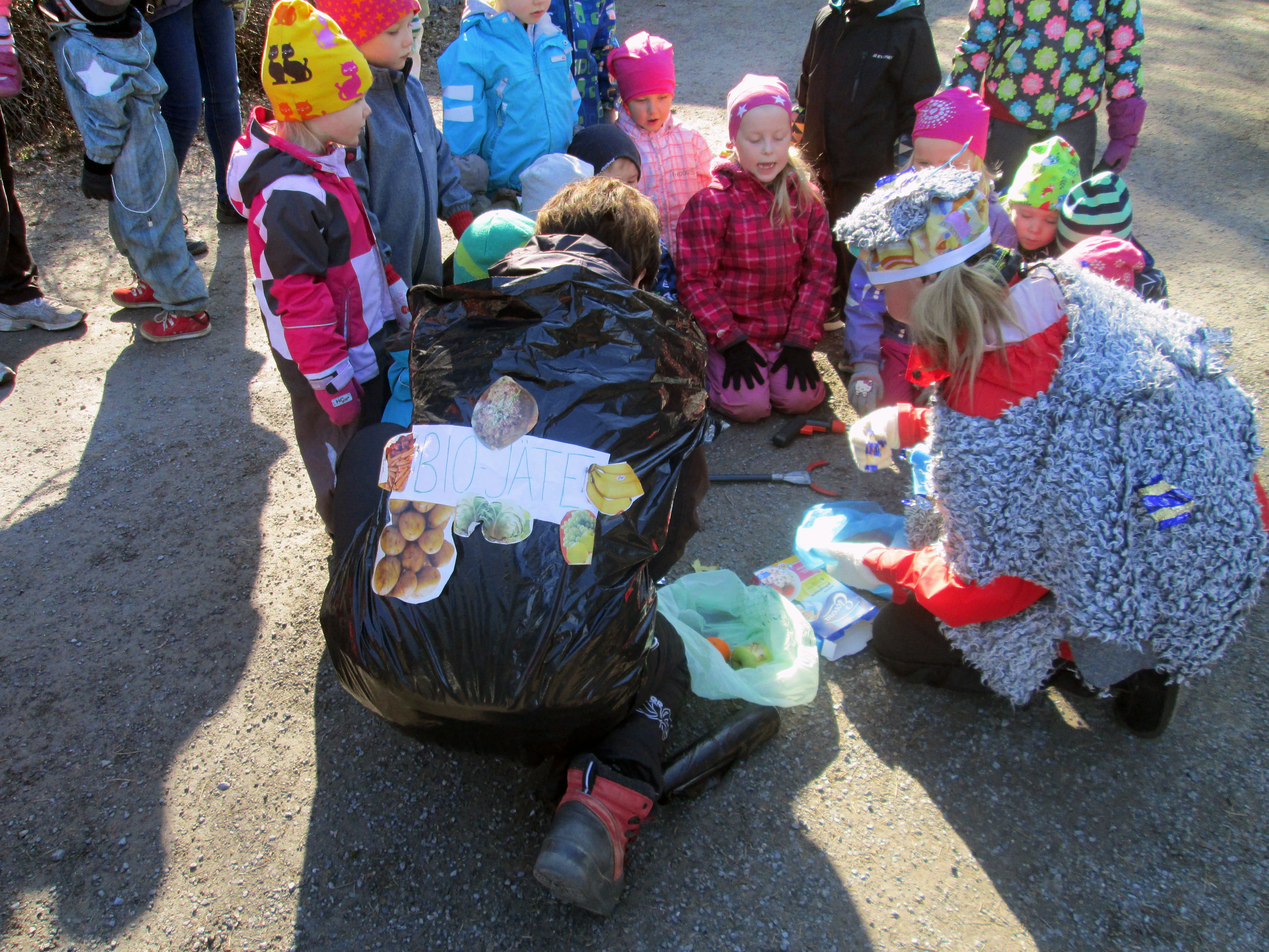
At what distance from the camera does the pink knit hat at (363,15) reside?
244 centimetres

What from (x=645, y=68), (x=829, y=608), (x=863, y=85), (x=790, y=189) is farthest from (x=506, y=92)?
(x=829, y=608)

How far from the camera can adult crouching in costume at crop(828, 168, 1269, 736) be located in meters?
1.56

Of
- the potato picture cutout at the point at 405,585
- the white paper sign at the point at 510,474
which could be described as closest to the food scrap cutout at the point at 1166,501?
the white paper sign at the point at 510,474

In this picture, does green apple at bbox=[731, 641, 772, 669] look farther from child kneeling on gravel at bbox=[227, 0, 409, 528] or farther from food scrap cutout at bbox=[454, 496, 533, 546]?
child kneeling on gravel at bbox=[227, 0, 409, 528]

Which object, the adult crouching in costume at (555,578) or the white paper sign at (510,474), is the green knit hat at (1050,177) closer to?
the adult crouching in costume at (555,578)

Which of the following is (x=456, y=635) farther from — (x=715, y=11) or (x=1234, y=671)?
(x=715, y=11)

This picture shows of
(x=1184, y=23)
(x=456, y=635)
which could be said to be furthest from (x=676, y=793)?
(x=1184, y=23)

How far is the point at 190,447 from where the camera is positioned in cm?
306

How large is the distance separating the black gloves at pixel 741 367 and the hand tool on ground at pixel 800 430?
0.69 feet

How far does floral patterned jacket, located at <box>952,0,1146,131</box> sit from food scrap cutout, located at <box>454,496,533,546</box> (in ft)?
10.5

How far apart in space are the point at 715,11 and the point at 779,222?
225 inches

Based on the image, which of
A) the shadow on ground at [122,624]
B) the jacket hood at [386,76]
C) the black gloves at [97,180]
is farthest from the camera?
the black gloves at [97,180]

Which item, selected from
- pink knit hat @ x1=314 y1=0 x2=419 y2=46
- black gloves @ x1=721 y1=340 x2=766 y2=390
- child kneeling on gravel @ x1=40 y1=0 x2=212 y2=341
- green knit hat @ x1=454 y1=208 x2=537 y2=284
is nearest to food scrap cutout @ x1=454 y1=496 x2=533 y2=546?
green knit hat @ x1=454 y1=208 x2=537 y2=284

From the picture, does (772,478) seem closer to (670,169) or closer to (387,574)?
(670,169)
